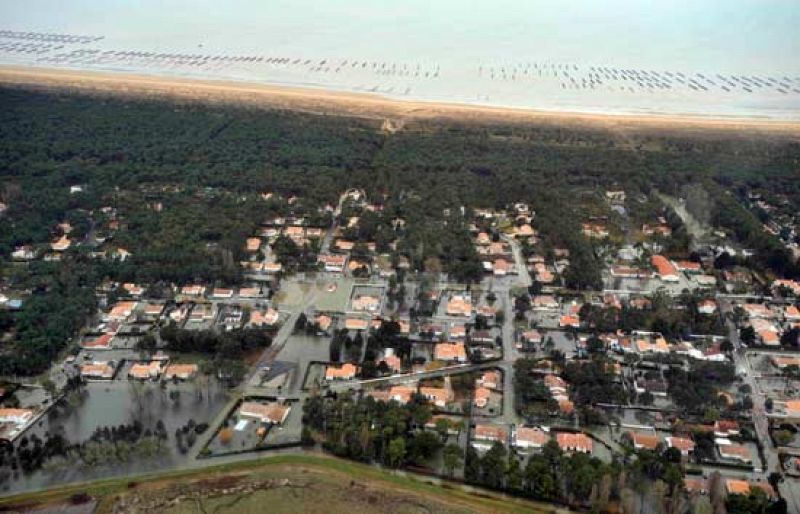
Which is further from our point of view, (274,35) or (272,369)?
(274,35)

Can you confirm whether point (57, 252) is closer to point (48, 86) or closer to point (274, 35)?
point (48, 86)

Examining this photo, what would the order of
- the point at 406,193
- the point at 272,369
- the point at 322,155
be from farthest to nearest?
the point at 322,155, the point at 406,193, the point at 272,369

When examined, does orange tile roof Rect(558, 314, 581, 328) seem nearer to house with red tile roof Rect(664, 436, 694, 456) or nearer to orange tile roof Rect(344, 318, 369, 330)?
house with red tile roof Rect(664, 436, 694, 456)

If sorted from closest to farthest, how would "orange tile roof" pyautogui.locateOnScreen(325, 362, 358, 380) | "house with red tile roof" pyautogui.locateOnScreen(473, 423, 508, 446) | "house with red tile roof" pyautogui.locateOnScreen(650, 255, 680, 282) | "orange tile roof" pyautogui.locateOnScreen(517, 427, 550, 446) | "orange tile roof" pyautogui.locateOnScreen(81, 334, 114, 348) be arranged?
"orange tile roof" pyautogui.locateOnScreen(517, 427, 550, 446) → "house with red tile roof" pyautogui.locateOnScreen(473, 423, 508, 446) → "orange tile roof" pyautogui.locateOnScreen(325, 362, 358, 380) → "orange tile roof" pyautogui.locateOnScreen(81, 334, 114, 348) → "house with red tile roof" pyautogui.locateOnScreen(650, 255, 680, 282)

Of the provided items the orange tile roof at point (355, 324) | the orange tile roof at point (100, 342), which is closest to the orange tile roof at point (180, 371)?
the orange tile roof at point (100, 342)

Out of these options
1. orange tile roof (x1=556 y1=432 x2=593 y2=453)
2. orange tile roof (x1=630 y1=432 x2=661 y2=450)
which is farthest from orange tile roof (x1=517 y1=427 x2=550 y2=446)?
orange tile roof (x1=630 y1=432 x2=661 y2=450)

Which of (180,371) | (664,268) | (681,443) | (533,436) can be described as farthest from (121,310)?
(664,268)

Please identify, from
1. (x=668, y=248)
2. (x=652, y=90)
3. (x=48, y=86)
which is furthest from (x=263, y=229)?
(x=652, y=90)
